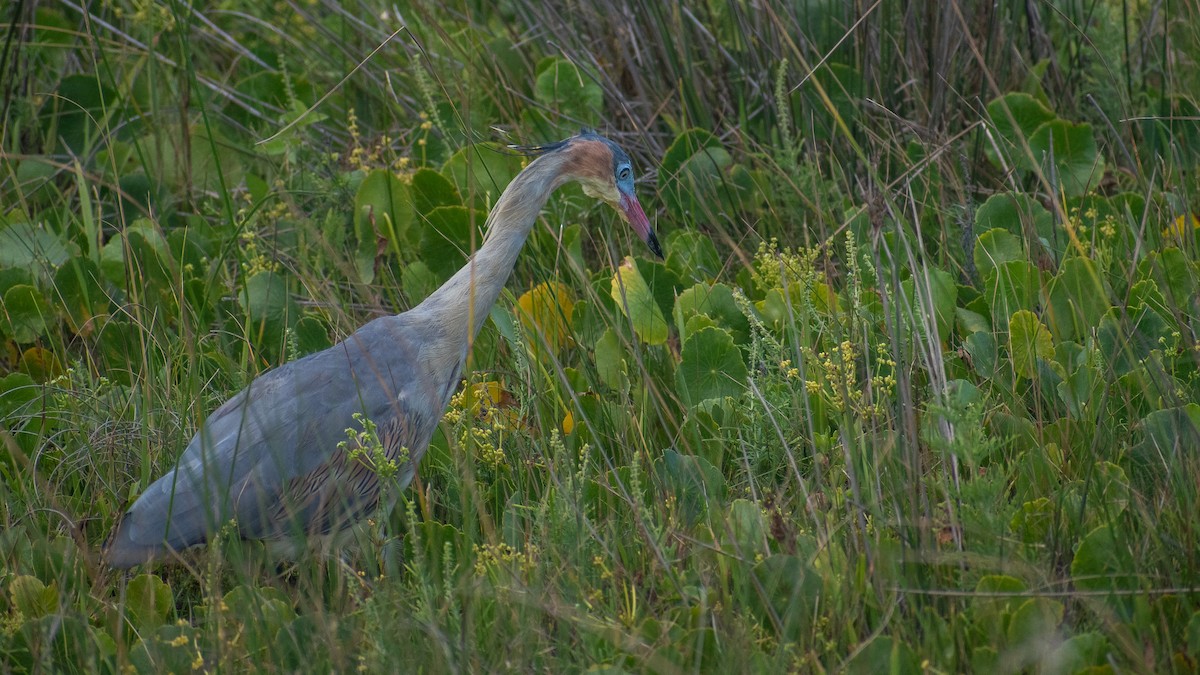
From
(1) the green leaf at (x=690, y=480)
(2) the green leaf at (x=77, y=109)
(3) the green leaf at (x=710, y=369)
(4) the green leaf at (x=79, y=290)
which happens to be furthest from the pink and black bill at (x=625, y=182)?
(2) the green leaf at (x=77, y=109)

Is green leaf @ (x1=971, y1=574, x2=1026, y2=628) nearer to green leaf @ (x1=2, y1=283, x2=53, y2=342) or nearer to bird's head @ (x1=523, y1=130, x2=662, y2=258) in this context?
bird's head @ (x1=523, y1=130, x2=662, y2=258)

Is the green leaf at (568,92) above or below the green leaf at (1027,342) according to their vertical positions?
above

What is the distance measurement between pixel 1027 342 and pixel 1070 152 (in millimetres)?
1199

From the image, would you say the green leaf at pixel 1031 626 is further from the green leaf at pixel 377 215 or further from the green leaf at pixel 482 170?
the green leaf at pixel 377 215

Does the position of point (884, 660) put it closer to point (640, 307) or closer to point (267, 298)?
point (640, 307)

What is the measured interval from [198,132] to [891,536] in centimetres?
333

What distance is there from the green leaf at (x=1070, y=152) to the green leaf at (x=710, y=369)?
1.43 metres

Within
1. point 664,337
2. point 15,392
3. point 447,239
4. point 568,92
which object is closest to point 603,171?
point 664,337

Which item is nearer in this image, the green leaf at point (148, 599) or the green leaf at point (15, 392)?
the green leaf at point (148, 599)

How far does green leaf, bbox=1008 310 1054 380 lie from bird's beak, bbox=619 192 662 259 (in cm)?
102

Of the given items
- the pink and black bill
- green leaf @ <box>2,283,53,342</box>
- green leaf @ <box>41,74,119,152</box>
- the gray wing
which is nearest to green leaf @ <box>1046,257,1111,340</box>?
the pink and black bill

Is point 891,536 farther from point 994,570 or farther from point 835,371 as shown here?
point 835,371

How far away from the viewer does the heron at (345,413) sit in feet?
9.80

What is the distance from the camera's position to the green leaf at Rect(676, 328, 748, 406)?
11.1 ft
